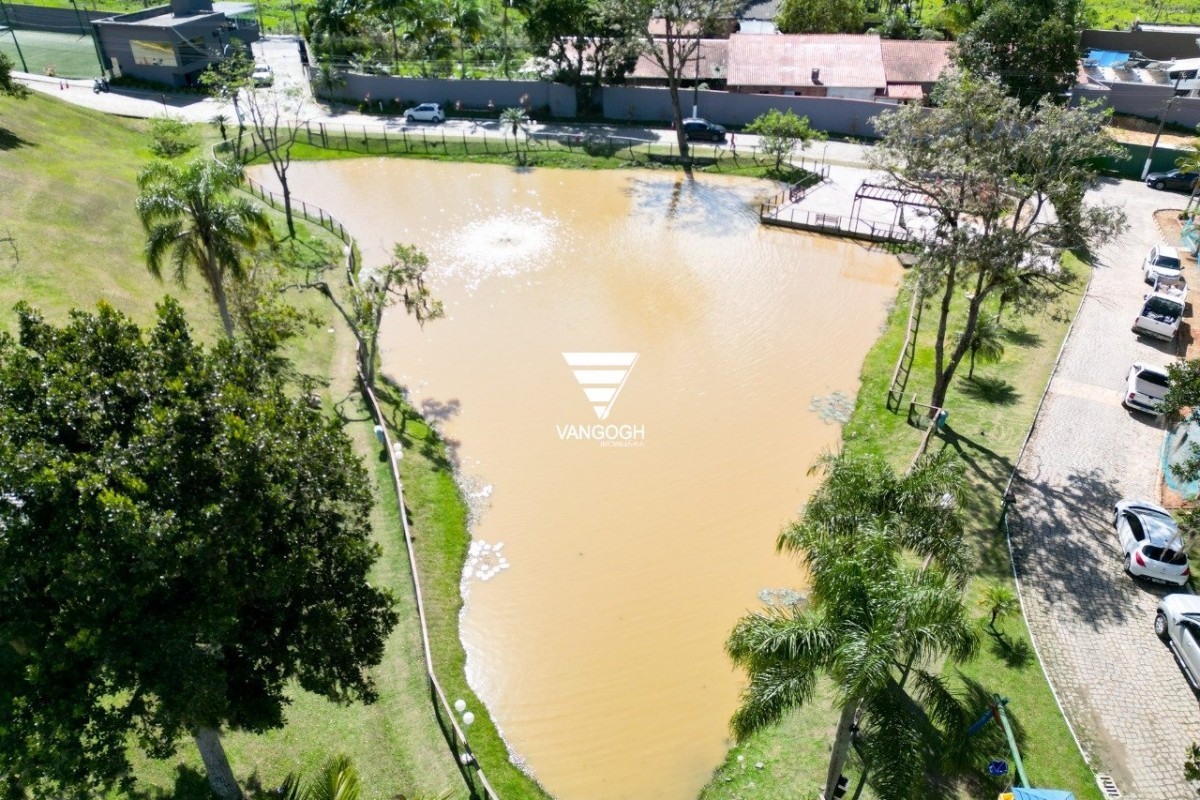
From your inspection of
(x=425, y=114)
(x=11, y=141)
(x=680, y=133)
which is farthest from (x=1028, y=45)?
(x=11, y=141)

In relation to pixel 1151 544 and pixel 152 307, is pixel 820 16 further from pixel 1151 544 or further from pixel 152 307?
pixel 152 307

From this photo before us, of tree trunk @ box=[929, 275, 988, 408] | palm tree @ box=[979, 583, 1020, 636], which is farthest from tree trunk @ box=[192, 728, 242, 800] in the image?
tree trunk @ box=[929, 275, 988, 408]

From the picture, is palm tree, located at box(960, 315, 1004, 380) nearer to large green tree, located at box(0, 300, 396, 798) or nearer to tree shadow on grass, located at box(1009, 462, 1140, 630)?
tree shadow on grass, located at box(1009, 462, 1140, 630)

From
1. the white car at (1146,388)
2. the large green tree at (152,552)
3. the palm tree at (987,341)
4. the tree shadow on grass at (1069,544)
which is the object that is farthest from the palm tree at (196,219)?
the white car at (1146,388)

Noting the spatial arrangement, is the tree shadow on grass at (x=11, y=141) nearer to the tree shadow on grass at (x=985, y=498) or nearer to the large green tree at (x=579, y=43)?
the large green tree at (x=579, y=43)

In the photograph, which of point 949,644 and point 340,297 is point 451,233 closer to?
point 340,297
